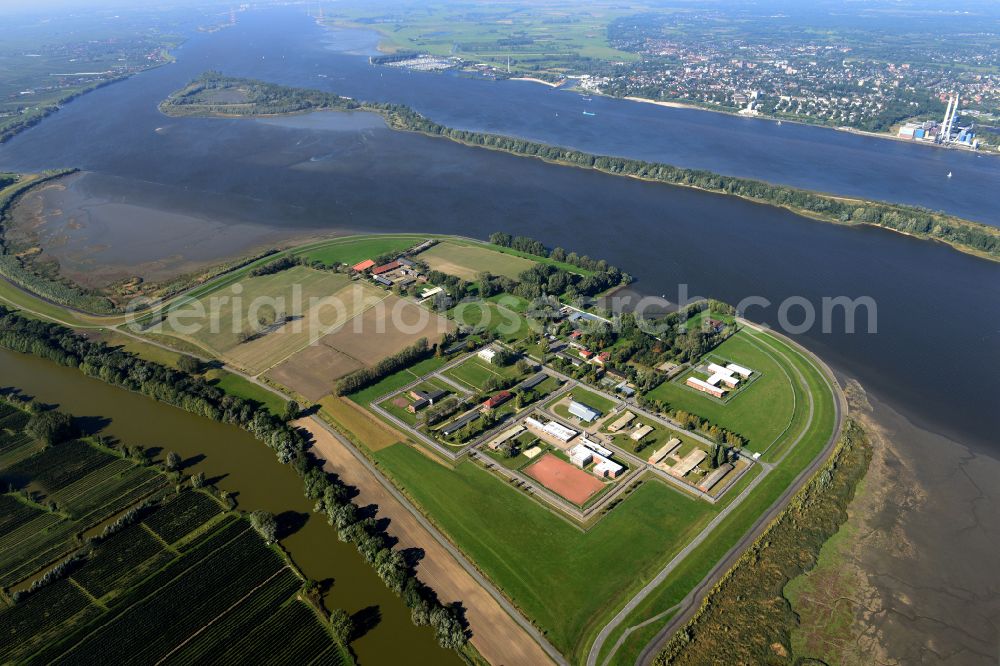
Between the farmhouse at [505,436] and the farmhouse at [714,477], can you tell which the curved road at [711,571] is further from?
the farmhouse at [505,436]

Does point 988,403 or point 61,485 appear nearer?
point 61,485

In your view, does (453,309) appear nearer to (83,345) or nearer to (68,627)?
(83,345)

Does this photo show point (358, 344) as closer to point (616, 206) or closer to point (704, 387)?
point (704, 387)

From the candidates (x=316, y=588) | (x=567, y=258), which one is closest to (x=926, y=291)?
(x=567, y=258)

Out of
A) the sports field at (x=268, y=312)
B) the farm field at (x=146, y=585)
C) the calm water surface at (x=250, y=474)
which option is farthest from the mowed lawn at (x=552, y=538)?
the sports field at (x=268, y=312)

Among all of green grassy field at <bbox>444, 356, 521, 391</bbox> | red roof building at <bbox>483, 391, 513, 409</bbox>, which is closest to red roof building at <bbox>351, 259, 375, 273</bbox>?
green grassy field at <bbox>444, 356, 521, 391</bbox>

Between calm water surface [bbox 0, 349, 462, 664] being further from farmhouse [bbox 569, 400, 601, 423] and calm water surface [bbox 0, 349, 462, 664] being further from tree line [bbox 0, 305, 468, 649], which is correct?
farmhouse [bbox 569, 400, 601, 423]
